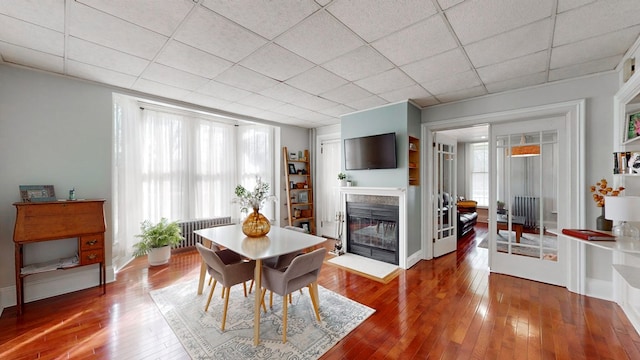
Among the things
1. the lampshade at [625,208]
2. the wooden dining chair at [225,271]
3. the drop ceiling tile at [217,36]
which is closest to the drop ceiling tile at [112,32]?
the drop ceiling tile at [217,36]

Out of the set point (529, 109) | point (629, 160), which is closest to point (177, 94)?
point (529, 109)

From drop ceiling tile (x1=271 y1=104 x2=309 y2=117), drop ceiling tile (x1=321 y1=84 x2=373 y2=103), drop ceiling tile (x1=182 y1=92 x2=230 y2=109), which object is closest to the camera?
drop ceiling tile (x1=321 y1=84 x2=373 y2=103)

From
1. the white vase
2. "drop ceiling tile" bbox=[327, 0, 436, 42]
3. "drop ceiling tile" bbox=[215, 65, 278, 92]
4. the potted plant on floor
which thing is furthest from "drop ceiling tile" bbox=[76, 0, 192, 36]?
the white vase

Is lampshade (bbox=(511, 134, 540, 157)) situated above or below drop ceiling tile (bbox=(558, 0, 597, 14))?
below

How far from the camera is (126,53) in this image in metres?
2.38

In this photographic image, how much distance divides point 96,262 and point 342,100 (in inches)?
153

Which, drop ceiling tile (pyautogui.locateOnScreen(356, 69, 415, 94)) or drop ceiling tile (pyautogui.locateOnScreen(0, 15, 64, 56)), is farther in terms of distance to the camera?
drop ceiling tile (pyautogui.locateOnScreen(356, 69, 415, 94))

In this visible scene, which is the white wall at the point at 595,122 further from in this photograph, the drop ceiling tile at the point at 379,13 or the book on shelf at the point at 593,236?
the drop ceiling tile at the point at 379,13

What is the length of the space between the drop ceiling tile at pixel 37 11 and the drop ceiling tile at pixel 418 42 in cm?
245

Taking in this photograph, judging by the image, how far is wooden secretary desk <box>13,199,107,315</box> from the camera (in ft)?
8.19

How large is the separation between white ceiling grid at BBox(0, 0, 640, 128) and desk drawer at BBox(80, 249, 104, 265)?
6.93 ft

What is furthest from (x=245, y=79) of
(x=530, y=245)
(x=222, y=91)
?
(x=530, y=245)

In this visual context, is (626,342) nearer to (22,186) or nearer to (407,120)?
(407,120)

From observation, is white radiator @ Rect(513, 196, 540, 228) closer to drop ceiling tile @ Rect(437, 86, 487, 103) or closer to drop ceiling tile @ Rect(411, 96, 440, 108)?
drop ceiling tile @ Rect(437, 86, 487, 103)
